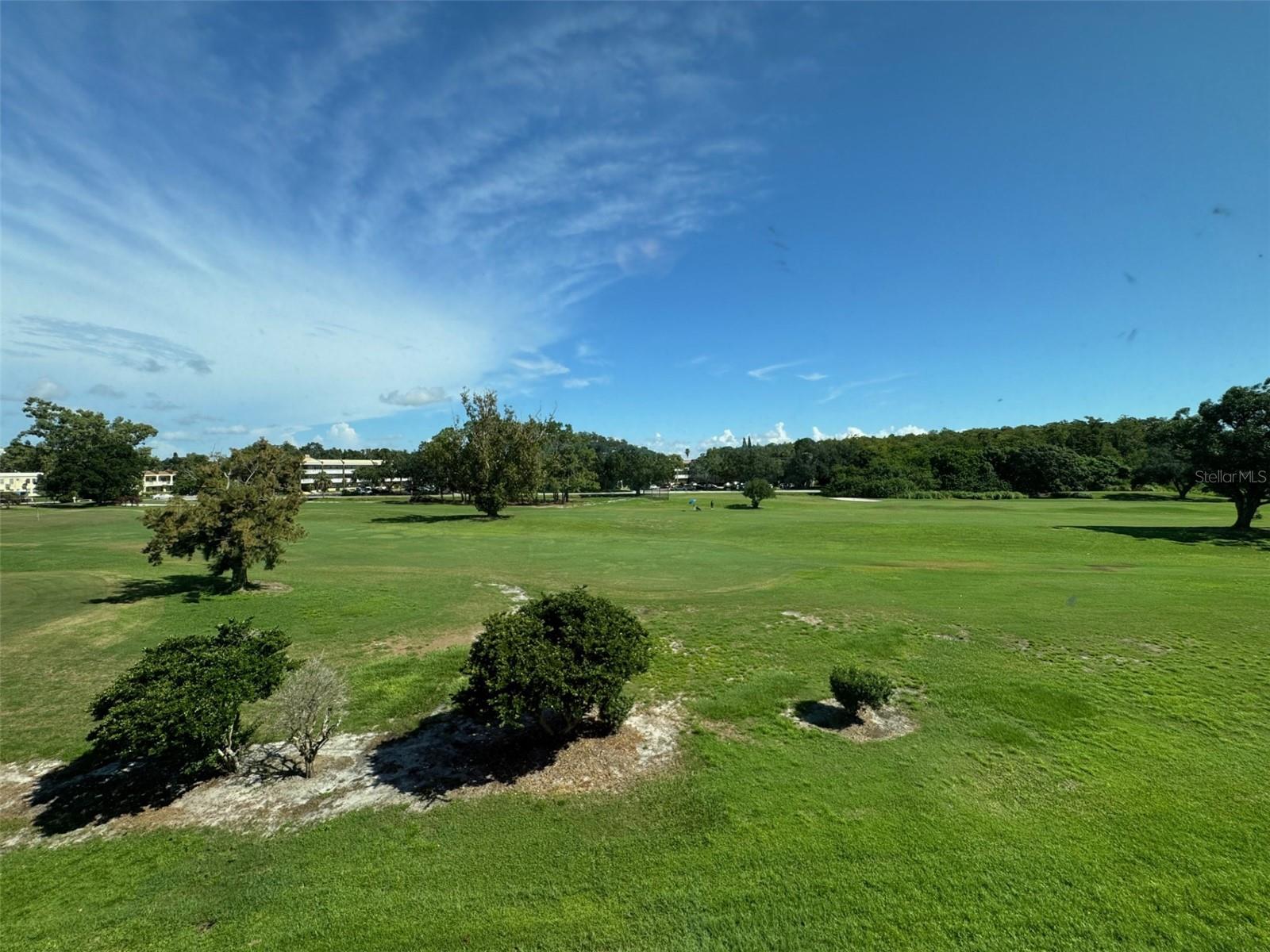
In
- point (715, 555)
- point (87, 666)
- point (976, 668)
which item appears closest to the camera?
point (976, 668)

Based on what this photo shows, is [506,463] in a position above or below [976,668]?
above

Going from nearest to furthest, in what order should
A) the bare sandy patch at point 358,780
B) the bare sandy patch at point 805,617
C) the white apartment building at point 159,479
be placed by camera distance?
the bare sandy patch at point 358,780 < the bare sandy patch at point 805,617 < the white apartment building at point 159,479

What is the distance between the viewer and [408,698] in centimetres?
1391

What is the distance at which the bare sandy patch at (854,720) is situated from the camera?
1180 centimetres

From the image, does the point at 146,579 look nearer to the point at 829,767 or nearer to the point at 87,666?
the point at 87,666

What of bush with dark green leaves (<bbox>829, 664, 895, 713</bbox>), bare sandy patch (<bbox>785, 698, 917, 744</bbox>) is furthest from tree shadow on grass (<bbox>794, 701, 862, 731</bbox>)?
bush with dark green leaves (<bbox>829, 664, 895, 713</bbox>)

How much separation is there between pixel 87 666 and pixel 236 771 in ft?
32.3

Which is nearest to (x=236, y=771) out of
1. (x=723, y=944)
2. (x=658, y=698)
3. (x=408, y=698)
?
(x=408, y=698)

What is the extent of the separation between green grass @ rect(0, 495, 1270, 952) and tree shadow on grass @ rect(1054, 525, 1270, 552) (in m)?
18.6

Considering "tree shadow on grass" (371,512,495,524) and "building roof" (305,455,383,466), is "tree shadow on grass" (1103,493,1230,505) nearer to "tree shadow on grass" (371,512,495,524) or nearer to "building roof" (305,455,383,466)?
"tree shadow on grass" (371,512,495,524)

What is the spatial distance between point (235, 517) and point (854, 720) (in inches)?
997

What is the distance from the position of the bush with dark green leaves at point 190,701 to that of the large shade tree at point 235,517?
14566 mm

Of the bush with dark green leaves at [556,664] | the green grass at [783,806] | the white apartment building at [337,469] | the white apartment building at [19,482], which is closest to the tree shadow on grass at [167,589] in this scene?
the green grass at [783,806]

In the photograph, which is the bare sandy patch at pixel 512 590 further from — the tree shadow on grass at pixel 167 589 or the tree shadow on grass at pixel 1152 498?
the tree shadow on grass at pixel 1152 498
